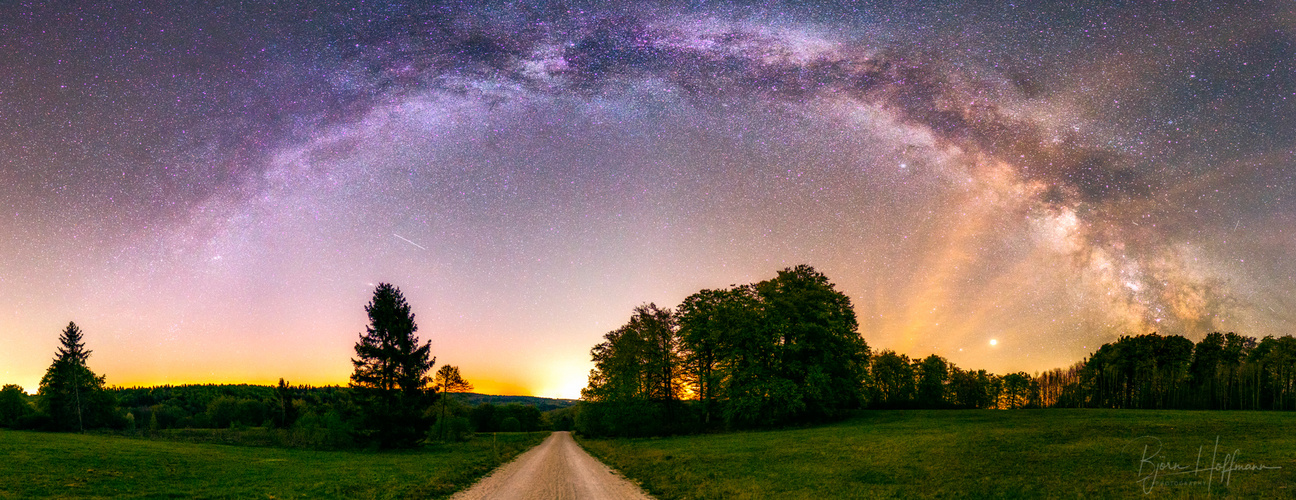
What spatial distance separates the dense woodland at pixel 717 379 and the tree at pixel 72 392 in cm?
15

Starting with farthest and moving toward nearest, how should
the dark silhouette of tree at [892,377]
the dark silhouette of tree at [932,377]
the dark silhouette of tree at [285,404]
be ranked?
the dark silhouette of tree at [932,377], the dark silhouette of tree at [892,377], the dark silhouette of tree at [285,404]

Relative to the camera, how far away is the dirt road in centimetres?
1708

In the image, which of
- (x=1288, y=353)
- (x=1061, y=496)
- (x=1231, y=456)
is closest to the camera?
(x=1061, y=496)

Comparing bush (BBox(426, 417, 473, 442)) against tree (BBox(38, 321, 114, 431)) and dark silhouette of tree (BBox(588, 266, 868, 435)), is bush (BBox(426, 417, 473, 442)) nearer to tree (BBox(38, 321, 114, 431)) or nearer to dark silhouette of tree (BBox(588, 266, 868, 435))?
dark silhouette of tree (BBox(588, 266, 868, 435))

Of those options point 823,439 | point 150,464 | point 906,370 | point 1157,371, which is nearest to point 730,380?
point 823,439

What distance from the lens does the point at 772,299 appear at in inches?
2051

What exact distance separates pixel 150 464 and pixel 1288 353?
115 metres

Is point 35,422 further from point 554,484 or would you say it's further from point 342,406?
point 554,484

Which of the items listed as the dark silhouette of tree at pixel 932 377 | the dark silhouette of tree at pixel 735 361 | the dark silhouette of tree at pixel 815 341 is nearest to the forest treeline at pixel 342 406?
the dark silhouette of tree at pixel 735 361

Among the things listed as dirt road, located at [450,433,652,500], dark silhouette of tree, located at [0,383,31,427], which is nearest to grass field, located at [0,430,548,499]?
dirt road, located at [450,433,652,500]

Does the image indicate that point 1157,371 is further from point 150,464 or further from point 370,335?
point 150,464

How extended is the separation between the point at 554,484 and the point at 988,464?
16073 millimetres

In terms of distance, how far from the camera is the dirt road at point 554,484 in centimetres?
1708
